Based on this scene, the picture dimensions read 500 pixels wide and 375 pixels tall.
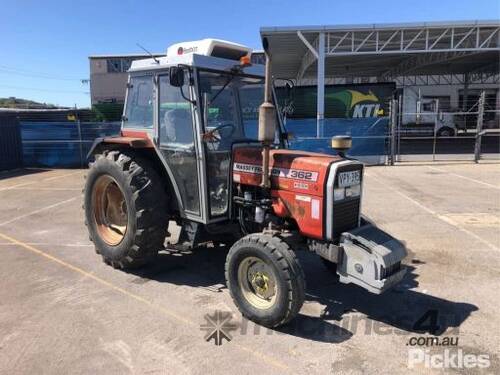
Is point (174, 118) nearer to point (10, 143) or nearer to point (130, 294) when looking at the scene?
point (130, 294)

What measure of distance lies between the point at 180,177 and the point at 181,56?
1.25m

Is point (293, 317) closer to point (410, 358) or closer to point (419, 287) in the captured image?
point (410, 358)

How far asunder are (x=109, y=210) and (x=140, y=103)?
4.74 feet

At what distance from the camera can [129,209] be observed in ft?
15.2

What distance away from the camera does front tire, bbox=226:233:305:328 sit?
3471mm

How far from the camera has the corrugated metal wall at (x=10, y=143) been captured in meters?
14.7

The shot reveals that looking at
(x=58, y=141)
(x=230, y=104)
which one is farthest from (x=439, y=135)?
(x=230, y=104)

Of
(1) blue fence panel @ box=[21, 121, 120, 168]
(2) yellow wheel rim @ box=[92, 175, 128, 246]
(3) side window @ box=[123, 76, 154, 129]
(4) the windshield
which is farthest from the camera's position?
(1) blue fence panel @ box=[21, 121, 120, 168]

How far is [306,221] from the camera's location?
388 cm

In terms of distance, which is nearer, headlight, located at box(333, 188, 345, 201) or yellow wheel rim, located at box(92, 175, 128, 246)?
headlight, located at box(333, 188, 345, 201)

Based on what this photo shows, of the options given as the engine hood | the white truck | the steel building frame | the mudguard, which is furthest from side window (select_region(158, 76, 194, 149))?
the white truck

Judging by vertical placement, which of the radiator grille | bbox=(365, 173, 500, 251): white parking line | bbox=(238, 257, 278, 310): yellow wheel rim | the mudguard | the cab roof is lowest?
bbox=(365, 173, 500, 251): white parking line

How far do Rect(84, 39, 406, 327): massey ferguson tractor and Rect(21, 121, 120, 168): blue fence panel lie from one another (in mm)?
11023

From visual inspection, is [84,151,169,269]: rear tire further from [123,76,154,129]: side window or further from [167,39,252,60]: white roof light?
[167,39,252,60]: white roof light
